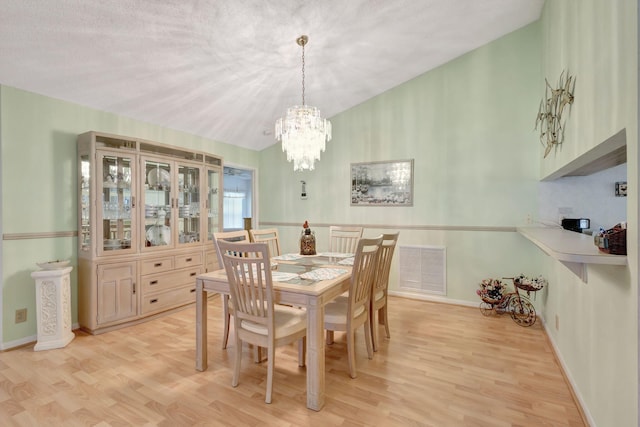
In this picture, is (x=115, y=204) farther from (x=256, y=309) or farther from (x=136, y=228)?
(x=256, y=309)

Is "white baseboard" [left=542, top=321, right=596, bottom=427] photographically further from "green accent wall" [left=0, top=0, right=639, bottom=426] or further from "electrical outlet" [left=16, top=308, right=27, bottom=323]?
"electrical outlet" [left=16, top=308, right=27, bottom=323]

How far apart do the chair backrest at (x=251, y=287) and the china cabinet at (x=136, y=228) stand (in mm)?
1804

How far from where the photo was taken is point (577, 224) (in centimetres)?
254

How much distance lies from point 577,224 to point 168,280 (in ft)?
13.5

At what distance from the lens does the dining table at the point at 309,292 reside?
6.10 feet

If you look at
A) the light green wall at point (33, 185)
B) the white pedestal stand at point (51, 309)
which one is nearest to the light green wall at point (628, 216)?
the white pedestal stand at point (51, 309)

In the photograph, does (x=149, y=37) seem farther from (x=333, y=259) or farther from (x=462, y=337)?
(x=462, y=337)

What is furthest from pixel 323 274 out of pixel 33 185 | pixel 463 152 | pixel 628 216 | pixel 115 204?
pixel 33 185

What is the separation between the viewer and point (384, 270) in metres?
2.70

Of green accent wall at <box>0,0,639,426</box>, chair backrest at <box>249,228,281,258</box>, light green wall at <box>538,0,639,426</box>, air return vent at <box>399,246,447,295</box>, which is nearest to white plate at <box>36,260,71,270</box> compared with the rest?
green accent wall at <box>0,0,639,426</box>

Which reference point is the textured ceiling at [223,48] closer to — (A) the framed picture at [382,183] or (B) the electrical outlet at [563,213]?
(A) the framed picture at [382,183]

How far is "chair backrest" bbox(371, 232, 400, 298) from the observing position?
2563 mm

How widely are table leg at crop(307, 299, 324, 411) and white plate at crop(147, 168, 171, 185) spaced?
2609 mm

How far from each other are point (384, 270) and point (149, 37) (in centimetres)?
273
